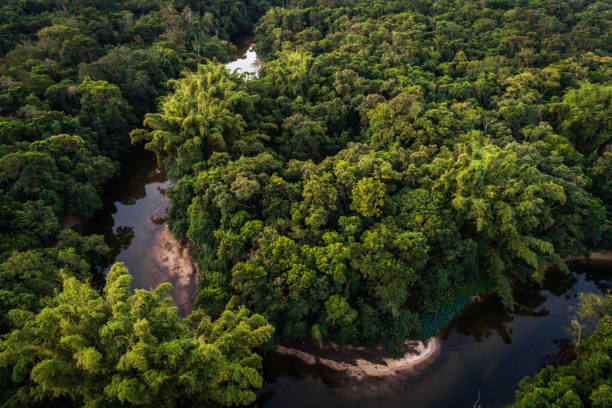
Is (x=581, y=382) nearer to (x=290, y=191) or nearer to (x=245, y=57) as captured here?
(x=290, y=191)

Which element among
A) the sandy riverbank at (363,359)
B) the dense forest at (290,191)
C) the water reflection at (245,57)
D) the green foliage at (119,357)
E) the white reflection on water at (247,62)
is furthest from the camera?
the water reflection at (245,57)

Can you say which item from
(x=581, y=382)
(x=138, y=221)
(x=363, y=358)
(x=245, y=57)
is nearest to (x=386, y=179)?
(x=363, y=358)

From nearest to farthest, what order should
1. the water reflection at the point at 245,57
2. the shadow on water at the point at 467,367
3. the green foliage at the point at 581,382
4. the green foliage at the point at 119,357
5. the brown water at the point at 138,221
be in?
the green foliage at the point at 119,357, the green foliage at the point at 581,382, the shadow on water at the point at 467,367, the brown water at the point at 138,221, the water reflection at the point at 245,57

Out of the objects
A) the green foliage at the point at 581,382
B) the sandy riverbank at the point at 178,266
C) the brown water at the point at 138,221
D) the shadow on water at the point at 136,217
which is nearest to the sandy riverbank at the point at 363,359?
the green foliage at the point at 581,382

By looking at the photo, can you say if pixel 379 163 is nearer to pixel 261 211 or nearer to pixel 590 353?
pixel 261 211

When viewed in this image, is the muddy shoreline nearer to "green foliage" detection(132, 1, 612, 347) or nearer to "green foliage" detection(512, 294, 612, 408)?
"green foliage" detection(132, 1, 612, 347)

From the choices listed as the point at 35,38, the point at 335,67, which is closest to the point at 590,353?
the point at 335,67

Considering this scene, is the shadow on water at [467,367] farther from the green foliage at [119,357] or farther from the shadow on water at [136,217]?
the shadow on water at [136,217]
